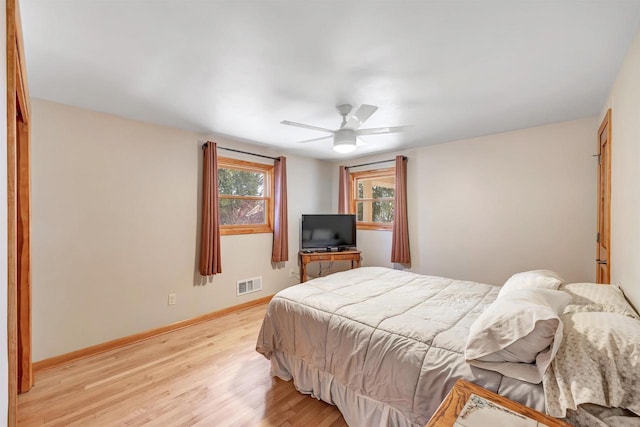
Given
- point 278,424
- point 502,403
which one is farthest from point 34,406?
point 502,403

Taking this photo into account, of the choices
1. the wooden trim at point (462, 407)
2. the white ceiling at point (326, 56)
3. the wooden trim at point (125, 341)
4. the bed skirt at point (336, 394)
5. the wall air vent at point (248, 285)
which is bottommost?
the wooden trim at point (125, 341)

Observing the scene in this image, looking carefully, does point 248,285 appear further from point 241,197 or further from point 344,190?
point 344,190

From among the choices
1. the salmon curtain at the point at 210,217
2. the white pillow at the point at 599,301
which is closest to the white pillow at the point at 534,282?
the white pillow at the point at 599,301

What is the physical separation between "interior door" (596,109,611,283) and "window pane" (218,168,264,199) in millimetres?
3855

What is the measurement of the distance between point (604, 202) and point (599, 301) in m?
1.55

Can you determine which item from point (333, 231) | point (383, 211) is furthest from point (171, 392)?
point (383, 211)

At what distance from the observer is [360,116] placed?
8.23 feet

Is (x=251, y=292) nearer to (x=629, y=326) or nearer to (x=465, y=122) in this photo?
(x=465, y=122)

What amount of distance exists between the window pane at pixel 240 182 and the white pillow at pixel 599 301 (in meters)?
3.67

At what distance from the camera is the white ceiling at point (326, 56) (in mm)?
1406

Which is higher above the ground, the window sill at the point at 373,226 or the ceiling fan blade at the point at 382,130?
the ceiling fan blade at the point at 382,130

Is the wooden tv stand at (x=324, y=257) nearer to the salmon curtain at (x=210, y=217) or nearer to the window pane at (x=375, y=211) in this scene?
the window pane at (x=375, y=211)

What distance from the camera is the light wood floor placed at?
185 centimetres

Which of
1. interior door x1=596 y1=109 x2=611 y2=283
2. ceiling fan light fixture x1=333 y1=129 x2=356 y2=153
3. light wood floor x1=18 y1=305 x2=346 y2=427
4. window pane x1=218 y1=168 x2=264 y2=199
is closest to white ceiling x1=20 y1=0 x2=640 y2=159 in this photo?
ceiling fan light fixture x1=333 y1=129 x2=356 y2=153
